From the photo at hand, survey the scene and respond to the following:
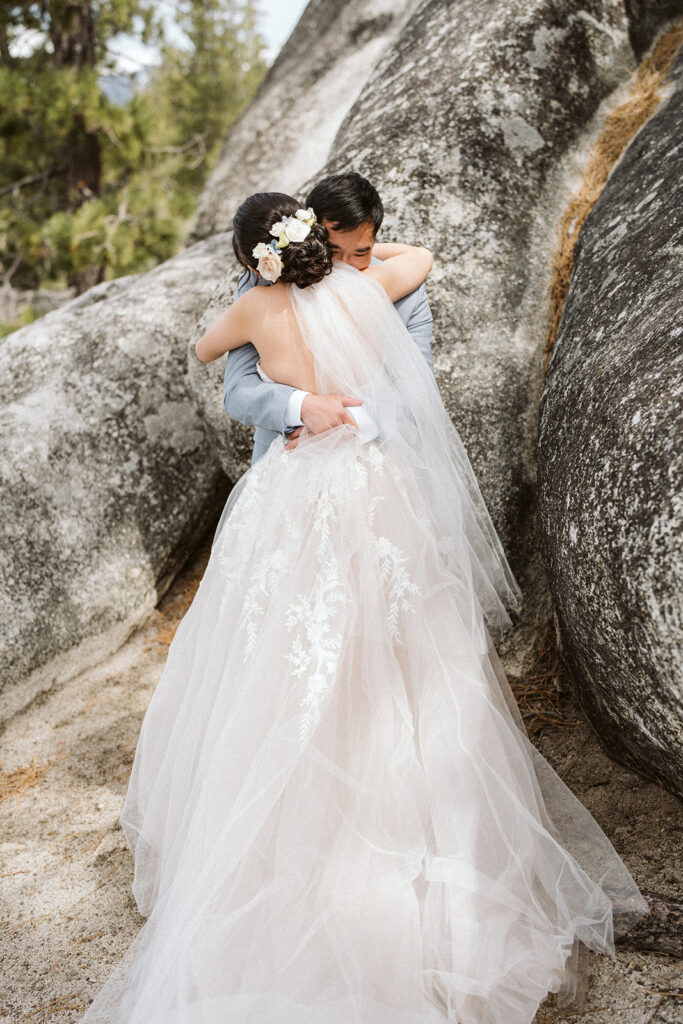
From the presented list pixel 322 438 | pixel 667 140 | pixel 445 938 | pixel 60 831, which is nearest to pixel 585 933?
pixel 445 938

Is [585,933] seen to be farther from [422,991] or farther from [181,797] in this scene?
[181,797]

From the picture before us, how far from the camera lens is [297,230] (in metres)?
2.46

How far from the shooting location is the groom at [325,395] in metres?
2.56

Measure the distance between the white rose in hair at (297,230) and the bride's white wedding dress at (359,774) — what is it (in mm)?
179

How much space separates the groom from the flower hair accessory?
0.43 ft

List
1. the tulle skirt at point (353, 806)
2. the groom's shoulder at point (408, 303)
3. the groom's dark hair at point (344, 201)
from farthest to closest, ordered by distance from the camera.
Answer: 1. the groom's shoulder at point (408, 303)
2. the groom's dark hair at point (344, 201)
3. the tulle skirt at point (353, 806)

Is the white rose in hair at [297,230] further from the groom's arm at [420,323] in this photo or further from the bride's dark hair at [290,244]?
the groom's arm at [420,323]

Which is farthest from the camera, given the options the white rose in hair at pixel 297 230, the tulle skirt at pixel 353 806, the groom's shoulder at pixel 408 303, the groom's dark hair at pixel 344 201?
the groom's shoulder at pixel 408 303

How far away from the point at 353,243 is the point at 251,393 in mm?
614

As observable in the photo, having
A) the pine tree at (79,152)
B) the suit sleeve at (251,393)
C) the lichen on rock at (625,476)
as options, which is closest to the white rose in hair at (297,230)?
the suit sleeve at (251,393)

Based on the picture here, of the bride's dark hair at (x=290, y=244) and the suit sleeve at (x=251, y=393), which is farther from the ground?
the bride's dark hair at (x=290, y=244)

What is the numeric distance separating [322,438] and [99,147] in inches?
271

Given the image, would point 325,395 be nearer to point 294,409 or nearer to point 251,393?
point 294,409

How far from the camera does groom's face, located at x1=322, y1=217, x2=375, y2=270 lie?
8.65 feet
